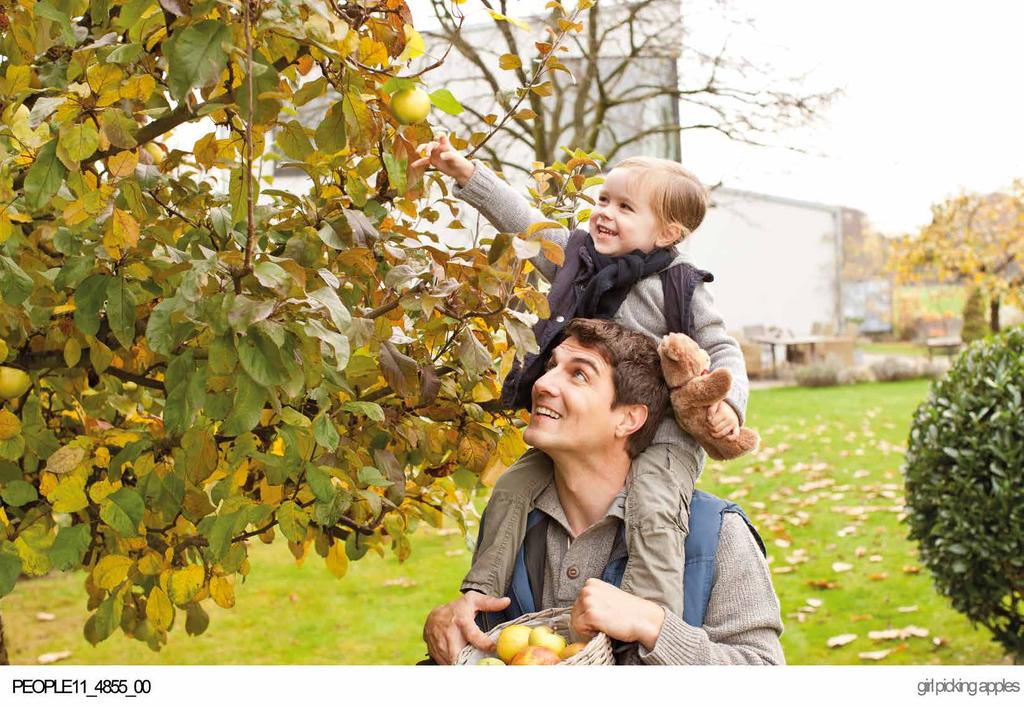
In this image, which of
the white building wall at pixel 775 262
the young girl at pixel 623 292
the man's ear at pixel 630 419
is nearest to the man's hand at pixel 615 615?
the young girl at pixel 623 292

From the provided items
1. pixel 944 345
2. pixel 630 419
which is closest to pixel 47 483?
pixel 630 419

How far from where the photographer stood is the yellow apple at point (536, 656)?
72.4 inches

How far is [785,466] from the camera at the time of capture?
346 inches

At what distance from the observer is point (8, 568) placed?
73.5 inches

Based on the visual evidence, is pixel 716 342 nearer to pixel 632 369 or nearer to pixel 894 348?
pixel 632 369

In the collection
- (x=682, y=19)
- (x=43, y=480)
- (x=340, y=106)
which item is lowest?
(x=43, y=480)

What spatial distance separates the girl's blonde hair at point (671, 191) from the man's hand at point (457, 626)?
0.90m

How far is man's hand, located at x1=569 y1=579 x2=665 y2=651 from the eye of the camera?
6.15 ft

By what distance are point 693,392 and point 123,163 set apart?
114 cm

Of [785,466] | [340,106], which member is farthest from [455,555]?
[340,106]

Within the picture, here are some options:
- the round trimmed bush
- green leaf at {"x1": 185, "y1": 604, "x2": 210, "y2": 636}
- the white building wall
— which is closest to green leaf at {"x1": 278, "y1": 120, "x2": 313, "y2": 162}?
green leaf at {"x1": 185, "y1": 604, "x2": 210, "y2": 636}

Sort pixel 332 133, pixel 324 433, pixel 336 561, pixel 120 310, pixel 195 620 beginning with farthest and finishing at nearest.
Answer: pixel 195 620, pixel 336 561, pixel 120 310, pixel 324 433, pixel 332 133

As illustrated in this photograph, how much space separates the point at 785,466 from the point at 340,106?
779 centimetres
